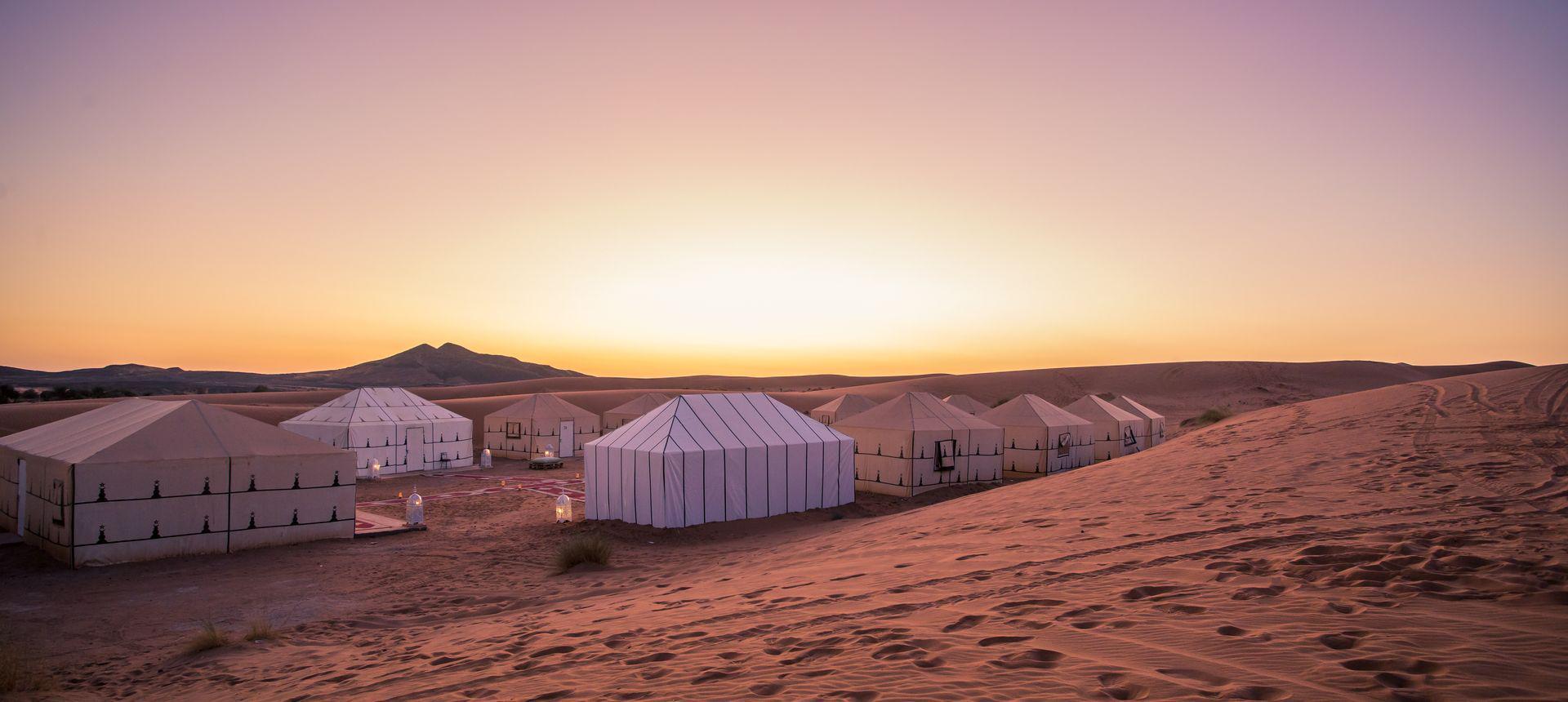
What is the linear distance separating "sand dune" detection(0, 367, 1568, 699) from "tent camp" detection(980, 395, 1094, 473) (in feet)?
41.4

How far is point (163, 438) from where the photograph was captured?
14.5 m

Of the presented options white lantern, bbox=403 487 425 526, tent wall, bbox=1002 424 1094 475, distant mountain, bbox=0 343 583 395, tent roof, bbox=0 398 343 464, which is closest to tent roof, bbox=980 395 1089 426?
tent wall, bbox=1002 424 1094 475

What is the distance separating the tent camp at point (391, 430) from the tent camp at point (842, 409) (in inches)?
617

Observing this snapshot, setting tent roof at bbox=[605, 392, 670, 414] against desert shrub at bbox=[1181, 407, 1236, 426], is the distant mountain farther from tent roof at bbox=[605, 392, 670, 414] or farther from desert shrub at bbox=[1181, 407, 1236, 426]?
desert shrub at bbox=[1181, 407, 1236, 426]

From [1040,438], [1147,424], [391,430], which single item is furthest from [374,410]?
[1147,424]

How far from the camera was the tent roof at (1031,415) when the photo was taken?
2788cm

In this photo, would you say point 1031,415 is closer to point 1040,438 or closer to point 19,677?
point 1040,438

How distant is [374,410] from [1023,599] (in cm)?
2901

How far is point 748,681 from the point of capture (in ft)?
16.6

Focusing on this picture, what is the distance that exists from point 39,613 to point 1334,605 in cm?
1485

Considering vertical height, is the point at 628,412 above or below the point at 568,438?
above

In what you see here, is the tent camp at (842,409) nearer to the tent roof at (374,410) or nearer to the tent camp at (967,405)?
the tent camp at (967,405)

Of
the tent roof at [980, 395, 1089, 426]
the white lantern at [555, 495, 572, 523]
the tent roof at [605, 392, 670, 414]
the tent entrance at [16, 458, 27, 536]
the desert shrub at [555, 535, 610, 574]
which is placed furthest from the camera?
the tent roof at [605, 392, 670, 414]

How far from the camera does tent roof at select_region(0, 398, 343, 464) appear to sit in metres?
14.0
